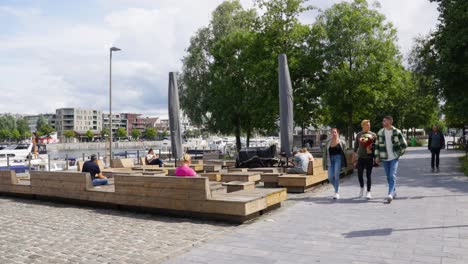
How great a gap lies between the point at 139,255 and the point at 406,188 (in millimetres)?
7914

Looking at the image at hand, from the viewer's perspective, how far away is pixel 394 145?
870cm

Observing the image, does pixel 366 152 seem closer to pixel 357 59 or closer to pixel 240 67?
pixel 357 59

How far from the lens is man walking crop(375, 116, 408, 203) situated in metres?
8.70

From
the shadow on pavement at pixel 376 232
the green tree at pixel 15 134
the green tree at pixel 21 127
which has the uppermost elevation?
the green tree at pixel 21 127

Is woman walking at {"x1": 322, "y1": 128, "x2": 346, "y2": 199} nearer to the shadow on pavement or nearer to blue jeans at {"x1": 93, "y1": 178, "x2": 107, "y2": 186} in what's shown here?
the shadow on pavement

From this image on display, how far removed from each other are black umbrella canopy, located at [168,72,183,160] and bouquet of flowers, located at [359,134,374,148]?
23.8ft

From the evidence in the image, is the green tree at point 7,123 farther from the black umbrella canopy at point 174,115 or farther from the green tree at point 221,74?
the black umbrella canopy at point 174,115

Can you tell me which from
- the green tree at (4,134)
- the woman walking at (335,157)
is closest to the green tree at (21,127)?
the green tree at (4,134)

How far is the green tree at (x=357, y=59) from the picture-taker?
24.9 m

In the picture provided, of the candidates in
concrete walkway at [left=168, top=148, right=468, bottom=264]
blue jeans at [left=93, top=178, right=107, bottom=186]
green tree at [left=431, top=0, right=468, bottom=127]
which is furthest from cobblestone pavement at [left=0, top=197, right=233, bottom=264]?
green tree at [left=431, top=0, right=468, bottom=127]

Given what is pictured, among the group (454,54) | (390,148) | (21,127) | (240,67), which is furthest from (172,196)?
(21,127)

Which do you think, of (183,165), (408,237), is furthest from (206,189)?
(408,237)

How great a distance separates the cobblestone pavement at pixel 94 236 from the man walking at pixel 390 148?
3849mm

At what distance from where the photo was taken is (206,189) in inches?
291
